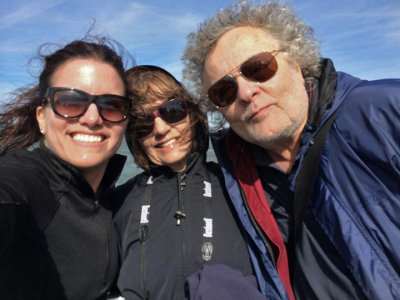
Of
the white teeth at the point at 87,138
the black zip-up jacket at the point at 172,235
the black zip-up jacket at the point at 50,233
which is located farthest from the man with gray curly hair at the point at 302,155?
the black zip-up jacket at the point at 50,233

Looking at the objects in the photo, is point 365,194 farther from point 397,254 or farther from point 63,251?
point 63,251

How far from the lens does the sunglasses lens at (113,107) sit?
1.90 meters

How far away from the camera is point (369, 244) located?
149cm

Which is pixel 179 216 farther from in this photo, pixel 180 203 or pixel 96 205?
pixel 96 205

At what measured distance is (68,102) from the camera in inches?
70.8

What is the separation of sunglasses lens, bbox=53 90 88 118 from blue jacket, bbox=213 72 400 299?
64.3 inches

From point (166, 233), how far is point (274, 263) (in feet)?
2.69

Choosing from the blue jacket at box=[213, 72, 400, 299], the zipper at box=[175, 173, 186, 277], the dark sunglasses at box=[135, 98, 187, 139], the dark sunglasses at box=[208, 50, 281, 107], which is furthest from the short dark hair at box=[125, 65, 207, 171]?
the blue jacket at box=[213, 72, 400, 299]

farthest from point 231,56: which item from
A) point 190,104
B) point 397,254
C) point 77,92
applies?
point 397,254

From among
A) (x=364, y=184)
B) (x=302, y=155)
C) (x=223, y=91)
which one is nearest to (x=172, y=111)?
(x=223, y=91)

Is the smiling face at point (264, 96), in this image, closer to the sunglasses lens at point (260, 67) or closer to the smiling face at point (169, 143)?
the sunglasses lens at point (260, 67)

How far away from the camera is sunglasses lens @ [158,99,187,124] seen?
2357mm

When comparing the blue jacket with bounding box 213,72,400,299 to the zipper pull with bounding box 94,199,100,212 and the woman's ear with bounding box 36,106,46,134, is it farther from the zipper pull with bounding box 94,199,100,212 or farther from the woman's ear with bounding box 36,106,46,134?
the woman's ear with bounding box 36,106,46,134

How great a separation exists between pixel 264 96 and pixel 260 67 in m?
0.22
